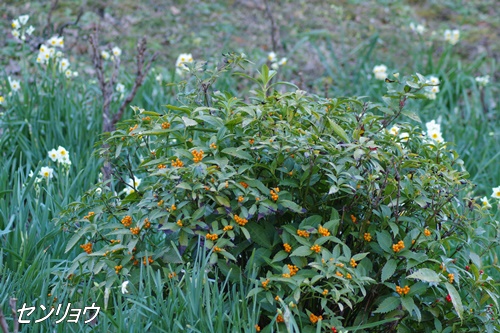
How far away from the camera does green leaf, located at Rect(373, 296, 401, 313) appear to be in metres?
1.85

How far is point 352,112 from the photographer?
223 centimetres

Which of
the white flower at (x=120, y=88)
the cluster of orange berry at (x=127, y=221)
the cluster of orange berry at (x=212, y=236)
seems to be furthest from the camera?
the white flower at (x=120, y=88)

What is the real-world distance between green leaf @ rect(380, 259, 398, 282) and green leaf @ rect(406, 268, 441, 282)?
3.5 inches

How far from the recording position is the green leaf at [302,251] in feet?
5.96

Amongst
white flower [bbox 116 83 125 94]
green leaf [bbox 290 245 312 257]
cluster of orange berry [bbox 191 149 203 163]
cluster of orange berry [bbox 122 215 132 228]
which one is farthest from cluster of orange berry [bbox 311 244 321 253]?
white flower [bbox 116 83 125 94]

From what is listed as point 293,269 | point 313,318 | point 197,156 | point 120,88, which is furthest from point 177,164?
point 120,88

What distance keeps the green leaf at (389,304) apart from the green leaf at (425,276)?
0.13m

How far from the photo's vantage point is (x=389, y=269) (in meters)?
1.87

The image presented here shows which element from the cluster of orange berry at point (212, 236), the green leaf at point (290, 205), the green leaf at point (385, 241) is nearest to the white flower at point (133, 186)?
the cluster of orange berry at point (212, 236)

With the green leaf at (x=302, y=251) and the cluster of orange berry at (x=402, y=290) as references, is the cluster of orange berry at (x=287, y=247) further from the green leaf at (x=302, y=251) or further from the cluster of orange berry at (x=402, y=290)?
the cluster of orange berry at (x=402, y=290)

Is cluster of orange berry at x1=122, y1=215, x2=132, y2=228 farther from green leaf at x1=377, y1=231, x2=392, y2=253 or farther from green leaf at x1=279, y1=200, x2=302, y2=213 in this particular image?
green leaf at x1=377, y1=231, x2=392, y2=253

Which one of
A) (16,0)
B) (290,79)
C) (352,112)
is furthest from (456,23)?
(352,112)

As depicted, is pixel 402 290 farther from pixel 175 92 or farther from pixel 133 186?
pixel 175 92

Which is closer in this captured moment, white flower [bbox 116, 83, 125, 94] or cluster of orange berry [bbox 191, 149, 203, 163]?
cluster of orange berry [bbox 191, 149, 203, 163]
